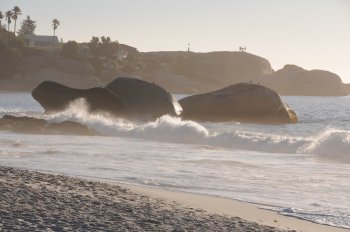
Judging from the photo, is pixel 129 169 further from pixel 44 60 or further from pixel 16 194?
pixel 44 60

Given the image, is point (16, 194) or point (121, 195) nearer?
point (16, 194)

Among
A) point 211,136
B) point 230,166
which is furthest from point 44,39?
point 230,166

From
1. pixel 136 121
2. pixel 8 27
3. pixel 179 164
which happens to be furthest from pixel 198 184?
pixel 8 27

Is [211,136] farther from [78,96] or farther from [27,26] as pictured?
[27,26]

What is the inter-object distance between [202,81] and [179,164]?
17190cm

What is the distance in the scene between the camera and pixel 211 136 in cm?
2888

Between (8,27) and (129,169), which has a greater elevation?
(8,27)

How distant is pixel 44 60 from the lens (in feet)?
450

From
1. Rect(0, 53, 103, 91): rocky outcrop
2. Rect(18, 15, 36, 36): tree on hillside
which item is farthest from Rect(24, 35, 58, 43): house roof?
Rect(0, 53, 103, 91): rocky outcrop

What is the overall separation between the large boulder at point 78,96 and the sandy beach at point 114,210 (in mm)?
25385

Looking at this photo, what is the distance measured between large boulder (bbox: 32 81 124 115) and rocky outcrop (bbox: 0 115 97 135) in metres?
7.12

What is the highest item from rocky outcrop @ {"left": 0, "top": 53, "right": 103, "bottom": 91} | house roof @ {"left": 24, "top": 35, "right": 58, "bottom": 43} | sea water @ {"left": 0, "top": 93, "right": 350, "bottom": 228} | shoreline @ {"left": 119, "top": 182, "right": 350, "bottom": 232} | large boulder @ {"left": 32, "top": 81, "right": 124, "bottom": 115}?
house roof @ {"left": 24, "top": 35, "right": 58, "bottom": 43}

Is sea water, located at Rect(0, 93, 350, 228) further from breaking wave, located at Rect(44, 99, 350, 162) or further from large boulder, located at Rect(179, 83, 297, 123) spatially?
large boulder, located at Rect(179, 83, 297, 123)

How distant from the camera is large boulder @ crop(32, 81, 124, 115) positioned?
3753cm
